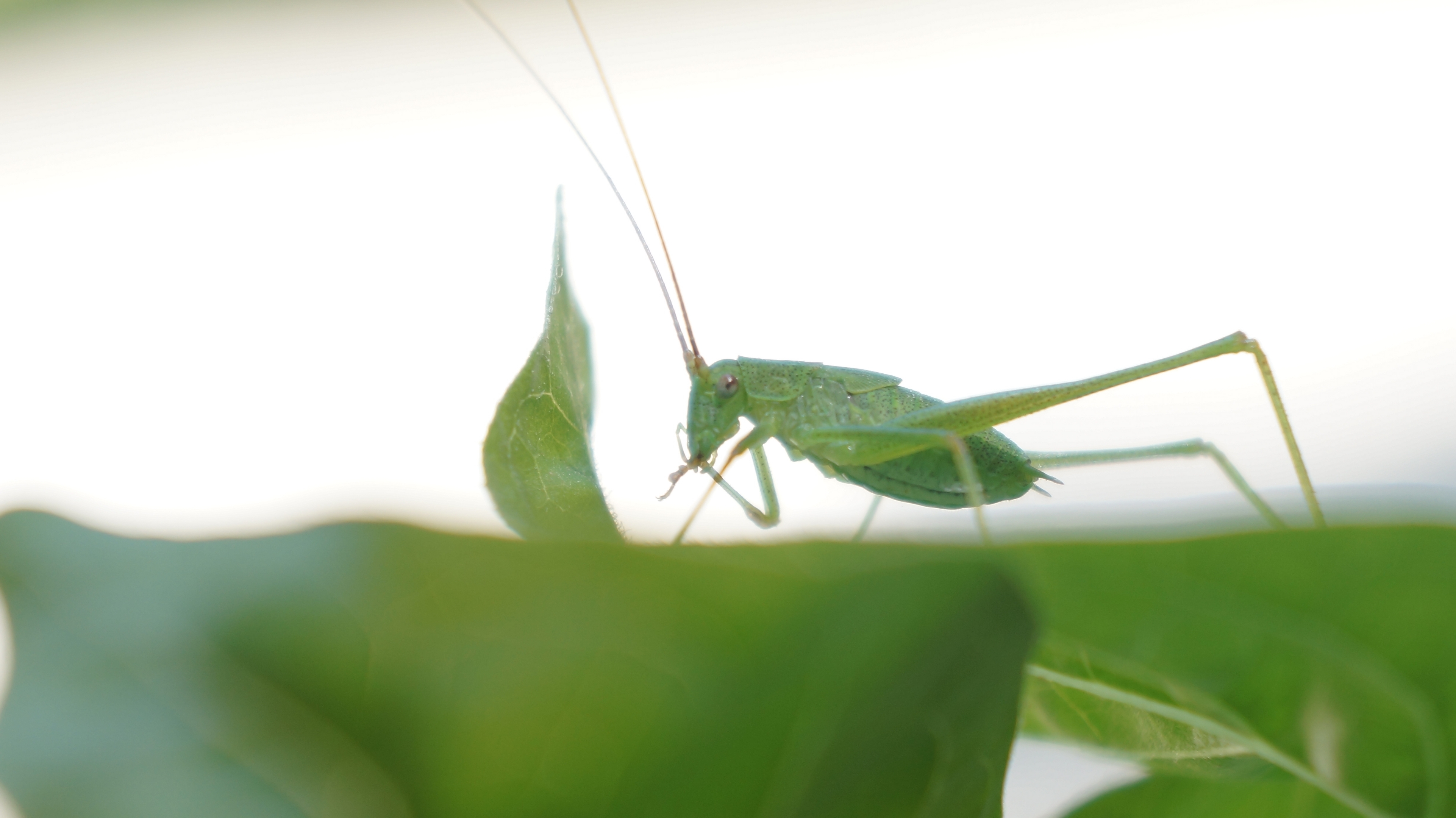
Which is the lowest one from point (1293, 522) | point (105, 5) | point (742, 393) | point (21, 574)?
point (21, 574)

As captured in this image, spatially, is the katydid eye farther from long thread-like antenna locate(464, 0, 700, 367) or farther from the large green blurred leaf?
the large green blurred leaf

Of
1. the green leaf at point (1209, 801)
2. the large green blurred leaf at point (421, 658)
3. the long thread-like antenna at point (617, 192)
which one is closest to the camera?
the large green blurred leaf at point (421, 658)

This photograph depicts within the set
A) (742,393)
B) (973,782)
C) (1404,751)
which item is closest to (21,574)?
(973,782)

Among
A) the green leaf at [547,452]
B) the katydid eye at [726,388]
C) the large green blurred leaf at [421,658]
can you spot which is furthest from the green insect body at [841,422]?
the large green blurred leaf at [421,658]

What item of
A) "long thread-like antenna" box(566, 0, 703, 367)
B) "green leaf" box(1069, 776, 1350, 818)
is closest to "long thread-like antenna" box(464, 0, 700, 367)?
"long thread-like antenna" box(566, 0, 703, 367)

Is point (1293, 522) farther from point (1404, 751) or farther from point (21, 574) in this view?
point (21, 574)

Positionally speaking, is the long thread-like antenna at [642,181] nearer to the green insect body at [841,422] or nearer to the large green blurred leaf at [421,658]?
the green insect body at [841,422]

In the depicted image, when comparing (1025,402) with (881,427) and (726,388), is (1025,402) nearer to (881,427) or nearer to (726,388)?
(881,427)
